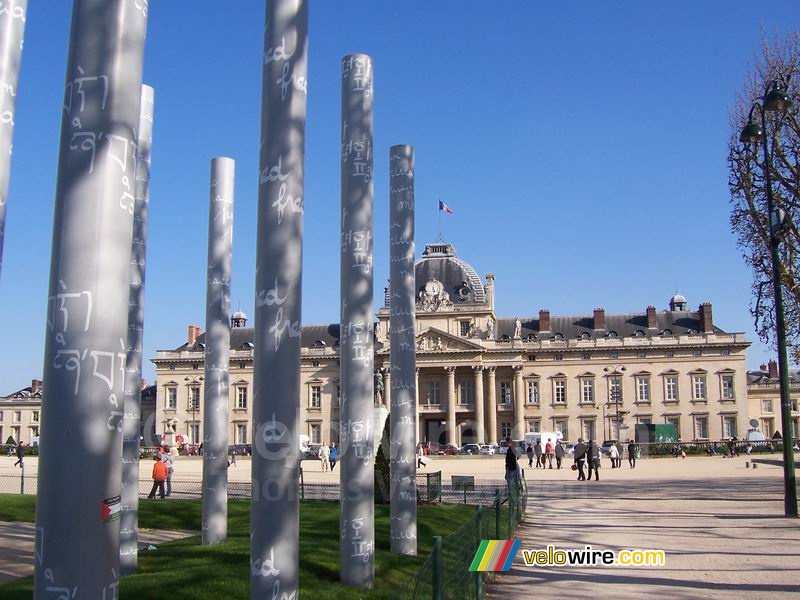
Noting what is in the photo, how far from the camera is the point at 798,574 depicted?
1188 cm

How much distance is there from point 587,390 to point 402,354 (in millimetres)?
74356

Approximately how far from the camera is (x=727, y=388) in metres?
82.2

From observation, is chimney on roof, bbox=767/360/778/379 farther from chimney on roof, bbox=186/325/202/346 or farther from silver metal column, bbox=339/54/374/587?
silver metal column, bbox=339/54/374/587

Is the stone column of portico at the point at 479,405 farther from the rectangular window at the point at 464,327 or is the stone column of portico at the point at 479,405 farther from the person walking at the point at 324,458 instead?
the person walking at the point at 324,458

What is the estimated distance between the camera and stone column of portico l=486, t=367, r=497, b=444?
278 feet

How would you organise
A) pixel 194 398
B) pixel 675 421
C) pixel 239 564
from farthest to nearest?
1. pixel 194 398
2. pixel 675 421
3. pixel 239 564

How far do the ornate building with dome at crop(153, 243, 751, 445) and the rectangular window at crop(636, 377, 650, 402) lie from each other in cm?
10

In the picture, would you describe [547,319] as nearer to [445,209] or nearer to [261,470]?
[445,209]

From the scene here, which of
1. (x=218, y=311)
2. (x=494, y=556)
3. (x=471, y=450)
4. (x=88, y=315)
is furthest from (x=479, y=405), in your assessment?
(x=88, y=315)

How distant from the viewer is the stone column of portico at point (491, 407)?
84.7 metres

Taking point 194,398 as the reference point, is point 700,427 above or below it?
below

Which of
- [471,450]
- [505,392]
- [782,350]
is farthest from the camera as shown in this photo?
[505,392]

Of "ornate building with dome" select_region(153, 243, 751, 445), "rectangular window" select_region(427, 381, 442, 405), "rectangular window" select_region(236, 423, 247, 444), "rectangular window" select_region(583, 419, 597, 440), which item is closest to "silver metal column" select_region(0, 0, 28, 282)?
"ornate building with dome" select_region(153, 243, 751, 445)

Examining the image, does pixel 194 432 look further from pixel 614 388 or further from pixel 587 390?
pixel 614 388
